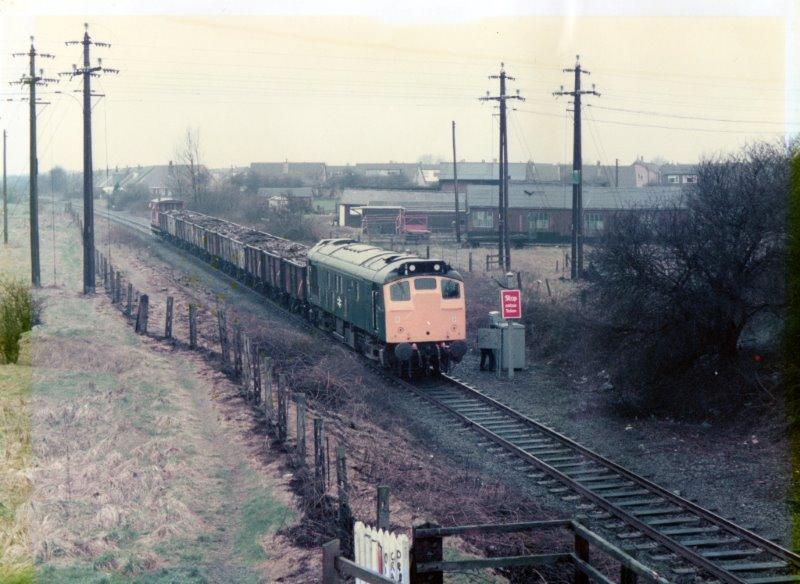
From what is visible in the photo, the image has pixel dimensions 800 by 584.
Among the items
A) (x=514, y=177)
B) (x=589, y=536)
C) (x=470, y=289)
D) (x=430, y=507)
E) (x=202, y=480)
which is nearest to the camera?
(x=589, y=536)

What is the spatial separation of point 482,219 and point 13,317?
126 ft

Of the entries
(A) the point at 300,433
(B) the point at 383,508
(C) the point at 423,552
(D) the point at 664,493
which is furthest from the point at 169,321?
(C) the point at 423,552

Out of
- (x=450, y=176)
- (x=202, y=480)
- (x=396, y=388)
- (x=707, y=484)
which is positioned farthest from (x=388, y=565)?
(x=450, y=176)

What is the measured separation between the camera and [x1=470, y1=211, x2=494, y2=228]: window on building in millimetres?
54969

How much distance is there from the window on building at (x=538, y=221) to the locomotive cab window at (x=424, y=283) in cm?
3384

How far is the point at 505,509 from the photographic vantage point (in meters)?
11.1

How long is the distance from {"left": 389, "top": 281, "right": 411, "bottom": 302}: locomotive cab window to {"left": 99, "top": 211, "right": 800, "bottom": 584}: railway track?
286 cm

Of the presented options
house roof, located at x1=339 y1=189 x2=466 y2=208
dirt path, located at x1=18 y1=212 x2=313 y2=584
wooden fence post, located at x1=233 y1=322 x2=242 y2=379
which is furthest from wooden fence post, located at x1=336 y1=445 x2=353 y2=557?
house roof, located at x1=339 y1=189 x2=466 y2=208

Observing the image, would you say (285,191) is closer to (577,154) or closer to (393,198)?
(393,198)

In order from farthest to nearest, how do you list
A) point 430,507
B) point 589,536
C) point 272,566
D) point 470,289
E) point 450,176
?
point 450,176 < point 470,289 < point 430,507 < point 272,566 < point 589,536

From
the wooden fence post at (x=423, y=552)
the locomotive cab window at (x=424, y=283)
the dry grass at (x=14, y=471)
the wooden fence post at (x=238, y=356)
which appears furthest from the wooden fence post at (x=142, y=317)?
the wooden fence post at (x=423, y=552)

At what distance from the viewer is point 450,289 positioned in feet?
66.0

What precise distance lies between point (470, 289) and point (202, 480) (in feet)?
68.7

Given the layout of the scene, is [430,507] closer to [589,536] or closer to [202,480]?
[202,480]
